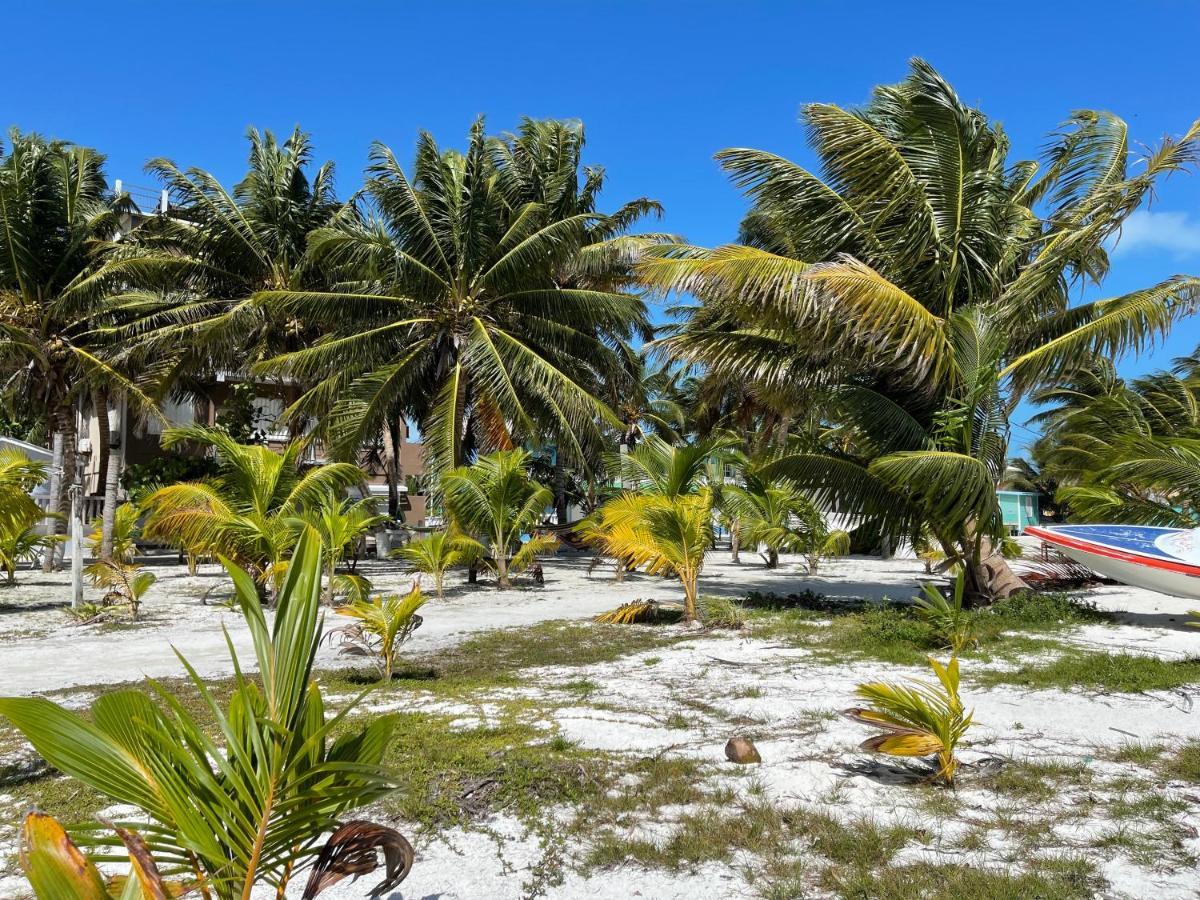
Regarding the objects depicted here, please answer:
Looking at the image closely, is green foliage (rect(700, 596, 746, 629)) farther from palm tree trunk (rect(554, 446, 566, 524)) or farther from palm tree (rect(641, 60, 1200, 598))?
palm tree trunk (rect(554, 446, 566, 524))

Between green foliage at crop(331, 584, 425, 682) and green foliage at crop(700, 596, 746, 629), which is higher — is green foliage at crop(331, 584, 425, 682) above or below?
above

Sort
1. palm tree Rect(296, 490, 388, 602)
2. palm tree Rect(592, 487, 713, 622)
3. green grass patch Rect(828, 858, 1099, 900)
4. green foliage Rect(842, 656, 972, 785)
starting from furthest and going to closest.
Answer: palm tree Rect(296, 490, 388, 602)
palm tree Rect(592, 487, 713, 622)
green foliage Rect(842, 656, 972, 785)
green grass patch Rect(828, 858, 1099, 900)

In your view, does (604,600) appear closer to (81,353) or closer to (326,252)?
(326,252)

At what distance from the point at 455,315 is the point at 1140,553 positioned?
1388cm

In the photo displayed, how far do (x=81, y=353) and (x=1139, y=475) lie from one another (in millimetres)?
19720

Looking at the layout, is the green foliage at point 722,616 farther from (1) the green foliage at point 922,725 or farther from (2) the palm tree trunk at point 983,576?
(1) the green foliage at point 922,725

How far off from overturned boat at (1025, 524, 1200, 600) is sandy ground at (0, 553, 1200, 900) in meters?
0.54

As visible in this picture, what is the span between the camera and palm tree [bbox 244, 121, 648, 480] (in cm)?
1753

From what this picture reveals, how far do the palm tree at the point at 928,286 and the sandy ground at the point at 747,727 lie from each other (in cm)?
285

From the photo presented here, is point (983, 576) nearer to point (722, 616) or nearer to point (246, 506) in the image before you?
point (722, 616)

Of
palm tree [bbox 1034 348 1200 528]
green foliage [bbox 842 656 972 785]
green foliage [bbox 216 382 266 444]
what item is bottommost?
green foliage [bbox 842 656 972 785]

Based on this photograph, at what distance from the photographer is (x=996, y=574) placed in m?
12.3

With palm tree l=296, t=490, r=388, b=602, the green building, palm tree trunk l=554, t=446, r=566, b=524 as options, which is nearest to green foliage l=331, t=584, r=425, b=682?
palm tree l=296, t=490, r=388, b=602

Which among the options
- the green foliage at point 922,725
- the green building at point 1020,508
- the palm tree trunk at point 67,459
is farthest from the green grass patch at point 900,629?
the green building at point 1020,508
